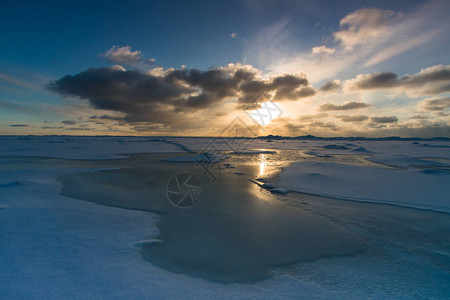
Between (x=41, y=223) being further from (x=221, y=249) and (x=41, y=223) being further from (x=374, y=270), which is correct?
(x=374, y=270)

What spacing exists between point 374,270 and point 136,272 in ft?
12.6

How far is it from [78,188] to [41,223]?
376 cm

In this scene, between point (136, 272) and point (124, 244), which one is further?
point (124, 244)

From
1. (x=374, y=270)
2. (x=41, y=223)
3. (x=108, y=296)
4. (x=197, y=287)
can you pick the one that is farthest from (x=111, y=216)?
(x=374, y=270)

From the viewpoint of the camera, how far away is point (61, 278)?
9.07 ft

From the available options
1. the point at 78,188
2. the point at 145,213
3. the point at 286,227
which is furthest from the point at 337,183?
the point at 78,188

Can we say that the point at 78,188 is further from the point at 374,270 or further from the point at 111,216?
the point at 374,270

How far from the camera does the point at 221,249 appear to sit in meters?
3.84

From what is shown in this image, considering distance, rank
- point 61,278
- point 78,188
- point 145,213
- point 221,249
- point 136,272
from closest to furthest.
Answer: point 61,278 → point 136,272 → point 221,249 → point 145,213 → point 78,188

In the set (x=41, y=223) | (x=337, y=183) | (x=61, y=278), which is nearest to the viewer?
(x=61, y=278)

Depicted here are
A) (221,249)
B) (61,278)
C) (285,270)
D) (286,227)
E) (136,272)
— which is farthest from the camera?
(286,227)

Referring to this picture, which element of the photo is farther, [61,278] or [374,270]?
[374,270]

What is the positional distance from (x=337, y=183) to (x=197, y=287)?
8.66 metres

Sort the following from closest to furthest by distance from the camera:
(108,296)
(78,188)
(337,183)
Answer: (108,296)
(78,188)
(337,183)
